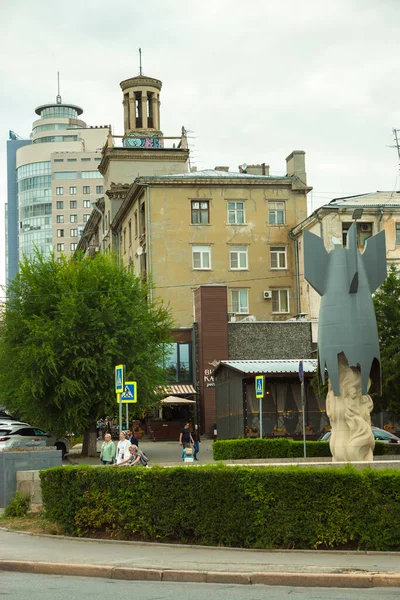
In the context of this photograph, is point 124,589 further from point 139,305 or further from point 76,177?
point 76,177

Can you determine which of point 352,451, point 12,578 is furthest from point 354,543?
point 352,451

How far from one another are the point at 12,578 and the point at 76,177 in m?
167

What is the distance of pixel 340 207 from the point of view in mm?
56438

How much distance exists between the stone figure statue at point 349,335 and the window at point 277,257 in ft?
127

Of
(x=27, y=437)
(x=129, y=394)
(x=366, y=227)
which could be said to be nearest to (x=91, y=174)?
(x=366, y=227)

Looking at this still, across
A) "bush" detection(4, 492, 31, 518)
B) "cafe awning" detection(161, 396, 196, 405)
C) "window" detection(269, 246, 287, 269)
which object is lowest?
"bush" detection(4, 492, 31, 518)

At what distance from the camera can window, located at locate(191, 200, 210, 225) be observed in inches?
2448

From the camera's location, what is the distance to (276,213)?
2502 inches

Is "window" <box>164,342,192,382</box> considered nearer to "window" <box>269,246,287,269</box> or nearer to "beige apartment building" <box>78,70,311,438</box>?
"beige apartment building" <box>78,70,311,438</box>

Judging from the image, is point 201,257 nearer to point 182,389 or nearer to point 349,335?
point 182,389

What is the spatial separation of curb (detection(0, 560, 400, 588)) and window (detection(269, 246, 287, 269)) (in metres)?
49.3

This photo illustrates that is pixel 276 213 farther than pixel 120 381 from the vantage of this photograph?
Yes

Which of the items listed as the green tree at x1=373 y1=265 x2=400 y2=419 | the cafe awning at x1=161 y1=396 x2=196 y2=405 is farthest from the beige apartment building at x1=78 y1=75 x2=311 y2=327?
the green tree at x1=373 y1=265 x2=400 y2=419

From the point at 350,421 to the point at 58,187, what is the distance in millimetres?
158457
